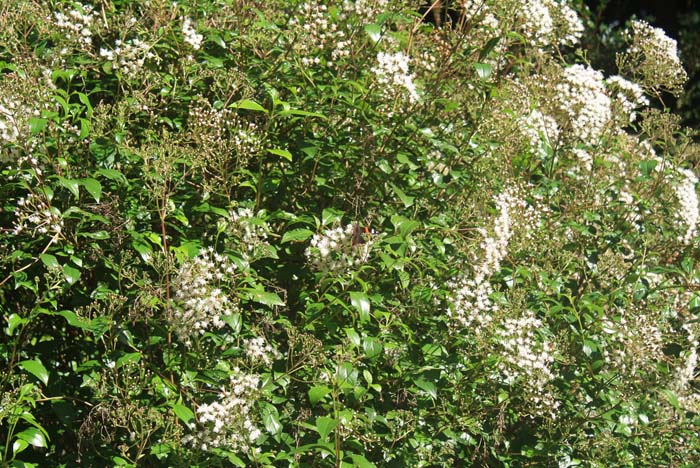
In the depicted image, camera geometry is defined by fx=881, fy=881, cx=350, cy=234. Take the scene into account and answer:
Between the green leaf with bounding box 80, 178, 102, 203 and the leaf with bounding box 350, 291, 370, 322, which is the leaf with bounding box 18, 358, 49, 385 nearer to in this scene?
the green leaf with bounding box 80, 178, 102, 203

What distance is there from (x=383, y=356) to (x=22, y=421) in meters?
1.16

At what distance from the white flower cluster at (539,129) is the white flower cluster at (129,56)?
1613mm

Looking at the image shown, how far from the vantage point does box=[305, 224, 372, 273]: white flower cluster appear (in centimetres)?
275

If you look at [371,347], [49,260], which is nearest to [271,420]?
[371,347]

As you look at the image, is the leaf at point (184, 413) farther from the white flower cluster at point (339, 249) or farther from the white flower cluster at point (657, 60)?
the white flower cluster at point (657, 60)

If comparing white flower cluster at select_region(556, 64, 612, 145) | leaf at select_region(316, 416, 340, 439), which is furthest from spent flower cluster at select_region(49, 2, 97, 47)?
white flower cluster at select_region(556, 64, 612, 145)

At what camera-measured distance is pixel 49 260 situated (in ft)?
8.34

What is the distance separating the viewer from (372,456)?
305 cm

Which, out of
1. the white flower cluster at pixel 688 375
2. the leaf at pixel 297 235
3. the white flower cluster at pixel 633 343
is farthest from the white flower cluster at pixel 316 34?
the white flower cluster at pixel 688 375

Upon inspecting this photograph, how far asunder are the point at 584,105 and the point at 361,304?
1.74m

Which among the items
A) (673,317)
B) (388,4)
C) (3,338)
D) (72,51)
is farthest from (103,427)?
(673,317)

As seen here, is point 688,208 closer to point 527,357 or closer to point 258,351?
point 527,357

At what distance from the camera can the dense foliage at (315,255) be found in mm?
2650

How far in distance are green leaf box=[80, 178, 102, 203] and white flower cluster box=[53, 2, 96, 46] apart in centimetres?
57
